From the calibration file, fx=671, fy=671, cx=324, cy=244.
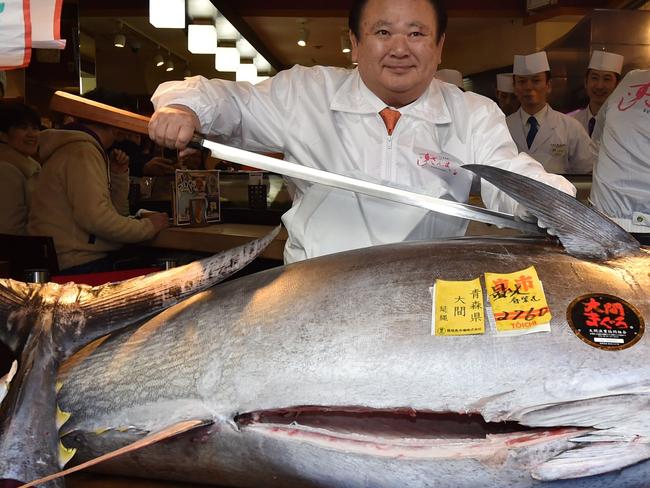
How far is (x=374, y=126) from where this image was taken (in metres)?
1.82

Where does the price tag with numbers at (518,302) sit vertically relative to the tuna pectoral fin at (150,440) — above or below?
above

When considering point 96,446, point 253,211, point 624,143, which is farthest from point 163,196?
point 96,446

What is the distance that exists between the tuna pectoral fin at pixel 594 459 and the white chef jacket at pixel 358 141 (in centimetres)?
77

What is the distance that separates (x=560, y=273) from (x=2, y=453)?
1.05 metres

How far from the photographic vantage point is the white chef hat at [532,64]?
5520 millimetres

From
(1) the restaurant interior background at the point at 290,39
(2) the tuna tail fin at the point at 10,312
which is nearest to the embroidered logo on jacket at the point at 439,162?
(2) the tuna tail fin at the point at 10,312

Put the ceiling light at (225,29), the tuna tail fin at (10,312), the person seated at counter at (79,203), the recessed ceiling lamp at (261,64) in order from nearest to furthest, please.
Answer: the tuna tail fin at (10,312), the person seated at counter at (79,203), the ceiling light at (225,29), the recessed ceiling lamp at (261,64)

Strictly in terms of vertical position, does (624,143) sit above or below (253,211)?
above

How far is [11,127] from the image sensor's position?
4.09 metres

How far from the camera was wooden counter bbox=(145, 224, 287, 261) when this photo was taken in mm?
3471

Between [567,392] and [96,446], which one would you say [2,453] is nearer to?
[96,446]

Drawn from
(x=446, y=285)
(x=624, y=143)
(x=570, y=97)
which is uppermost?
(x=570, y=97)

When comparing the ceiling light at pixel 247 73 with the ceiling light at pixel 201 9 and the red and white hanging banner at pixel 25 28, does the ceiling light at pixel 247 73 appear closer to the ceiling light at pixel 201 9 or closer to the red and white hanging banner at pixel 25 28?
the ceiling light at pixel 201 9

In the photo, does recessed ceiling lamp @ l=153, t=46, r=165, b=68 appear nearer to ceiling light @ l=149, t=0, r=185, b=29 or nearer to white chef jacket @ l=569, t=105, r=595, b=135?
ceiling light @ l=149, t=0, r=185, b=29
